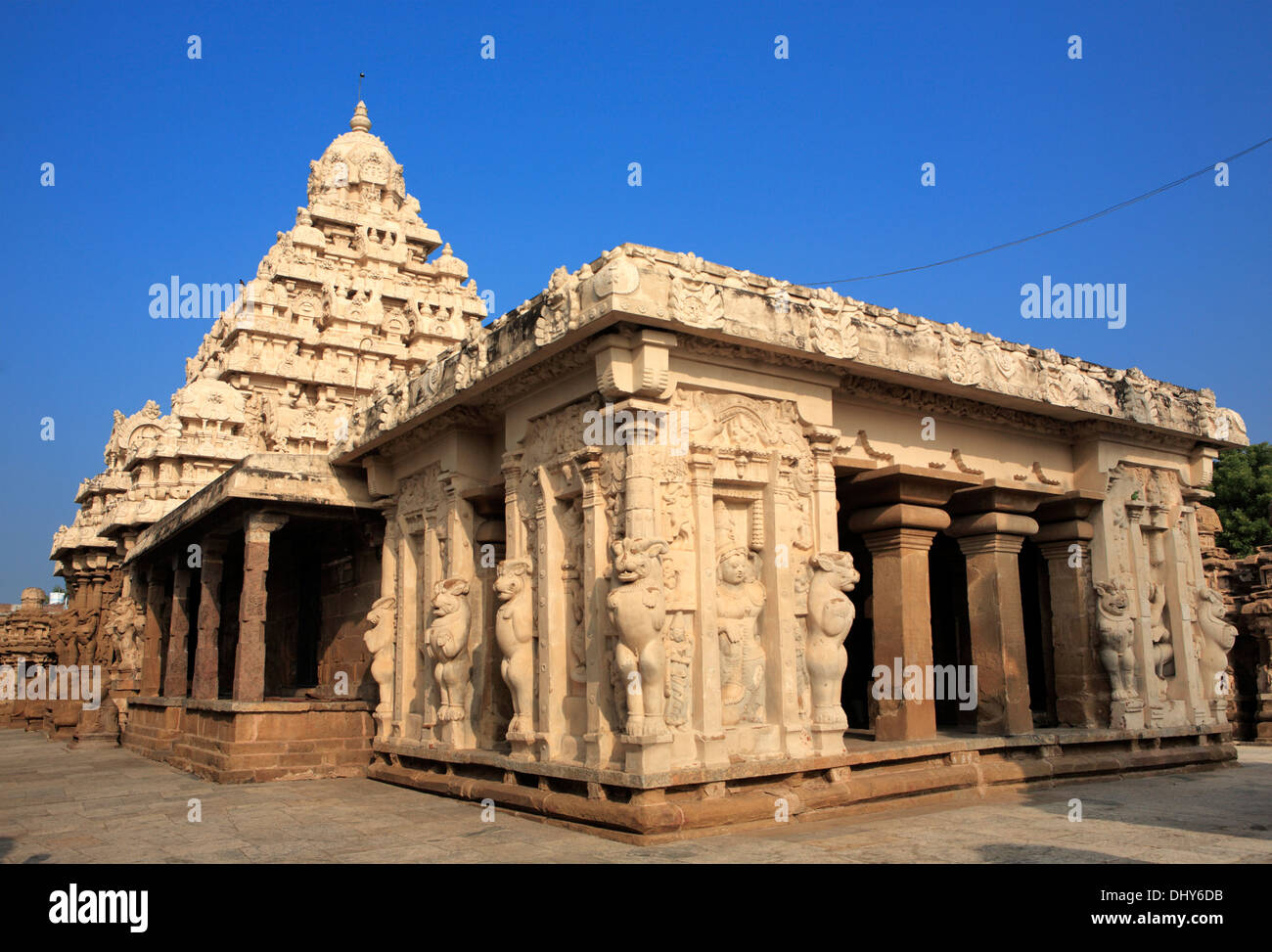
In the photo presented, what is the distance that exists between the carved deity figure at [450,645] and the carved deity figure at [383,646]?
6.27 feet

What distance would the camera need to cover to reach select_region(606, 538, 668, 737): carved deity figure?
817 centimetres

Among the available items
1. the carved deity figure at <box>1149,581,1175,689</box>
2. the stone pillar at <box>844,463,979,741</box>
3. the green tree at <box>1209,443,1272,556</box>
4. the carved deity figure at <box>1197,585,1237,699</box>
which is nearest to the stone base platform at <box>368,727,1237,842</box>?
the stone pillar at <box>844,463,979,741</box>

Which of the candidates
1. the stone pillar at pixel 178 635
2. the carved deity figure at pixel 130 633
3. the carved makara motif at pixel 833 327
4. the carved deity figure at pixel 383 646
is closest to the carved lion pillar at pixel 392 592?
the carved deity figure at pixel 383 646

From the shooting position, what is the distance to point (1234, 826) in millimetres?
8484

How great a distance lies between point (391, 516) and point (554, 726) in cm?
547

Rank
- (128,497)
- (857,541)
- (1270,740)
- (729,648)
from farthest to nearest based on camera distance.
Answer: (128,497)
(1270,740)
(857,541)
(729,648)

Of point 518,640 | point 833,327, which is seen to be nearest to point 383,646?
point 518,640

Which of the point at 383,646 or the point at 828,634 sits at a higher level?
the point at 828,634

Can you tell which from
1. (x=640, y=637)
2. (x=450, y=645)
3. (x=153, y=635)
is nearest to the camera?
(x=640, y=637)

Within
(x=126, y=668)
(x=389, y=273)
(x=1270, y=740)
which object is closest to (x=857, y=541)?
(x=1270, y=740)

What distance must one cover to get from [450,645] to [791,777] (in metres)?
4.06

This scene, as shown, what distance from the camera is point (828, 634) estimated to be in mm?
9484

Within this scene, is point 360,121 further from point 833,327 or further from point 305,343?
point 833,327

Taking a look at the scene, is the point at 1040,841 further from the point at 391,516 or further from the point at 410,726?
the point at 391,516
